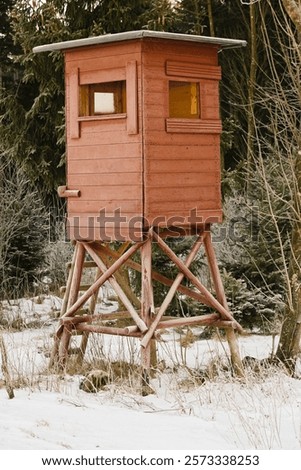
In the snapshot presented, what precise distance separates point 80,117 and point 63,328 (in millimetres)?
2406

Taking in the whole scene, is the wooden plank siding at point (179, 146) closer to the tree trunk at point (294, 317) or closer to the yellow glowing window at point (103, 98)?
the yellow glowing window at point (103, 98)

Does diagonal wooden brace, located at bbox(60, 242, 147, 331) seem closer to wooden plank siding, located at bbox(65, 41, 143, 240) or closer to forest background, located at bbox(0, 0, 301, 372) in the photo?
wooden plank siding, located at bbox(65, 41, 143, 240)

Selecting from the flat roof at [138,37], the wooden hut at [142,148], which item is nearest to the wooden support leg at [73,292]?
the wooden hut at [142,148]

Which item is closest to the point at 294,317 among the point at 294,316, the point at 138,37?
the point at 294,316

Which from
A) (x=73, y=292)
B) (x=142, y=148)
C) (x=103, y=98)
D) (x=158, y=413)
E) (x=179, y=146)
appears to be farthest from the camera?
(x=73, y=292)

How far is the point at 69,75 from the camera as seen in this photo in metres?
9.95

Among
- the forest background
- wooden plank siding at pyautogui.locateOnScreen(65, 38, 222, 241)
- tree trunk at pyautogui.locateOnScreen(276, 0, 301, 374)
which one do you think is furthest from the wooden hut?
the forest background

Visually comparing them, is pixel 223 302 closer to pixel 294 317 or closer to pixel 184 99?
pixel 294 317

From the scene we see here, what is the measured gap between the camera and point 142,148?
9180 mm

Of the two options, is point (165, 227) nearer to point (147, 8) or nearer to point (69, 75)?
point (69, 75)

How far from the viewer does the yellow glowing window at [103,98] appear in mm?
9703

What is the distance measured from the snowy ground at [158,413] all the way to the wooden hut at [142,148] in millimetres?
702

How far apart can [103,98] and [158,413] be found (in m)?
3.59

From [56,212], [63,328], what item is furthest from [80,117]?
[56,212]
